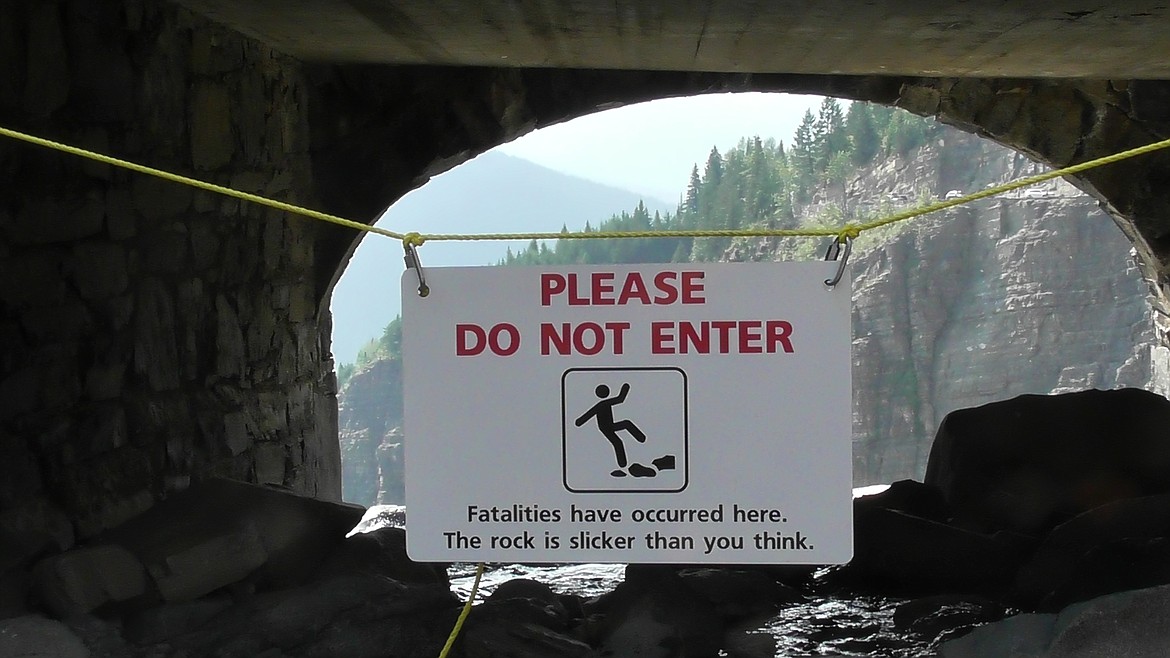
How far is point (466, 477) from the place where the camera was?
57.3 inches

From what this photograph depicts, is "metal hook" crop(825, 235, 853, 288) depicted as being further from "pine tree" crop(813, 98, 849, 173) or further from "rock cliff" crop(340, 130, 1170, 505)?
"pine tree" crop(813, 98, 849, 173)

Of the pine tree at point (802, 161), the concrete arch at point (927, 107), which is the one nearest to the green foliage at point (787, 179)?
the pine tree at point (802, 161)

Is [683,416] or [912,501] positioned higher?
[683,416]

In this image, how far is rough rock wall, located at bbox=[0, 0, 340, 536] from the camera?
81.4 inches

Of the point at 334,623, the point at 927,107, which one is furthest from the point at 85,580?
the point at 927,107

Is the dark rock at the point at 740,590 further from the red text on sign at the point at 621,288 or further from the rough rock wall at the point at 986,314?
the rough rock wall at the point at 986,314

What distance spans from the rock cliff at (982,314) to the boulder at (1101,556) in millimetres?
22754

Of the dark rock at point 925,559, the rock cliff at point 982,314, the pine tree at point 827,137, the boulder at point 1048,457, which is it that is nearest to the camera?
the dark rock at point 925,559

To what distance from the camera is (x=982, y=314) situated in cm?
2714

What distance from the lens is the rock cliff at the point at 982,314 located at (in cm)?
2559

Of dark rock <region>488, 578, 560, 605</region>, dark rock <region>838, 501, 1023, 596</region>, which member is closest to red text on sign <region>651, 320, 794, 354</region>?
dark rock <region>488, 578, 560, 605</region>

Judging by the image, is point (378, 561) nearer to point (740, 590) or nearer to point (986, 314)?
point (740, 590)

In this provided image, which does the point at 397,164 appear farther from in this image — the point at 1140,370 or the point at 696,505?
the point at 1140,370

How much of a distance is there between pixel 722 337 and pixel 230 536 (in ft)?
4.36
